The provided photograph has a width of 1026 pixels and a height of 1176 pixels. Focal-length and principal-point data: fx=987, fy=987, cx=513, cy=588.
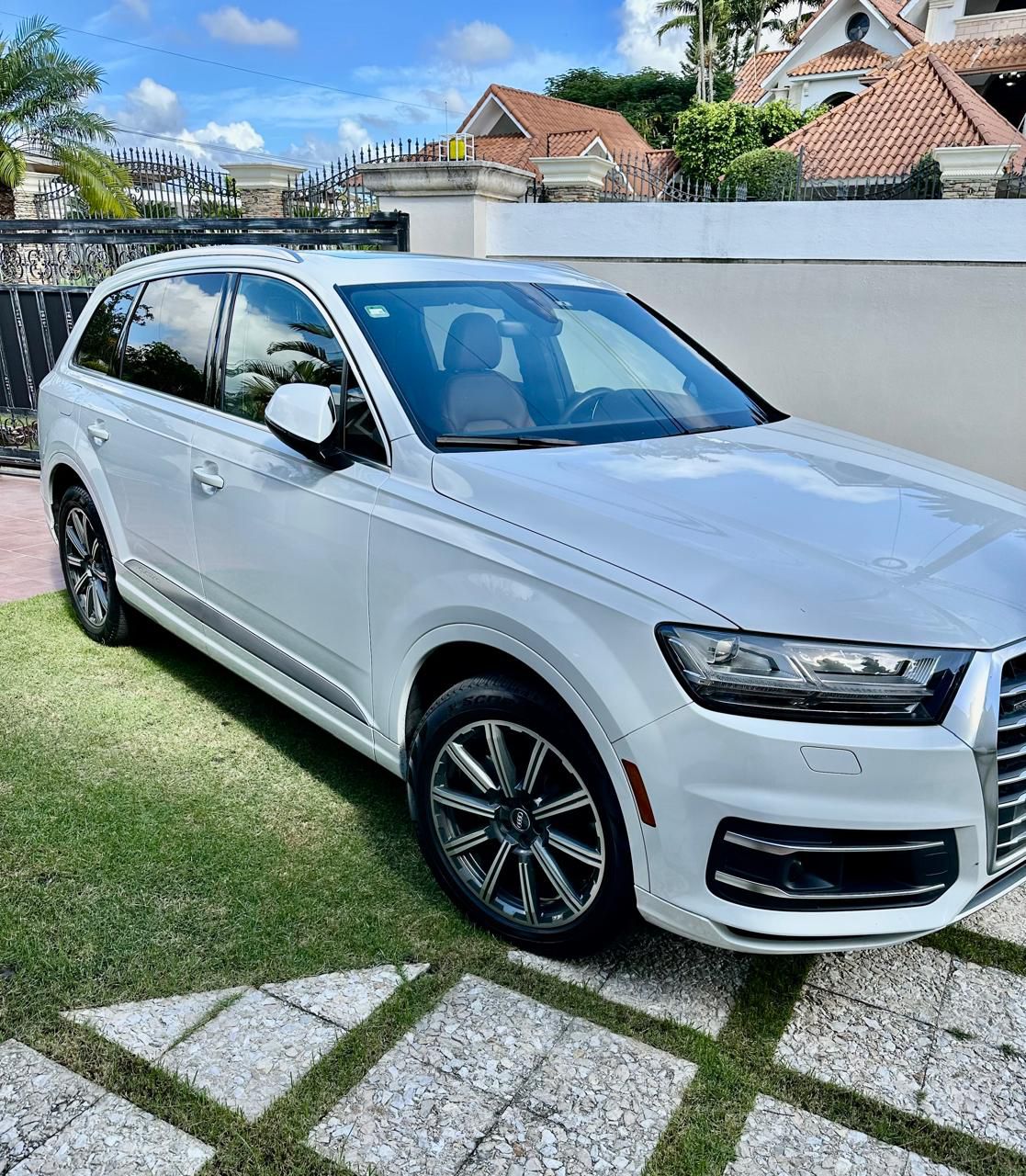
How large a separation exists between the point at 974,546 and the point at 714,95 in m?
65.7

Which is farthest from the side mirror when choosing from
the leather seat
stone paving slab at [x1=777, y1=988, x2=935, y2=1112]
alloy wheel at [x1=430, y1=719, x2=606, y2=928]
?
stone paving slab at [x1=777, y1=988, x2=935, y2=1112]

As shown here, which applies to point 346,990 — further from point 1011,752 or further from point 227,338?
point 227,338

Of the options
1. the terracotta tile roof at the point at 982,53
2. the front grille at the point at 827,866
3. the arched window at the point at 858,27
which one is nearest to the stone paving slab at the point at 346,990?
the front grille at the point at 827,866

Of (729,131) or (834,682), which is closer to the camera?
(834,682)

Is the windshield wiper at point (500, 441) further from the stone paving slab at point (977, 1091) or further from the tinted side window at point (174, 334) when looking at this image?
the stone paving slab at point (977, 1091)

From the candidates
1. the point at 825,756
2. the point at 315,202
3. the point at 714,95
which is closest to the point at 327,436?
the point at 825,756

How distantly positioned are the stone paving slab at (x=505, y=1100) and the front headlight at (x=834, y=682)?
3.04 feet

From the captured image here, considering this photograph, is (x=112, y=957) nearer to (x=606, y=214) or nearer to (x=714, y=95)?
(x=606, y=214)

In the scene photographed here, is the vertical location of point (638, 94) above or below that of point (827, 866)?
above

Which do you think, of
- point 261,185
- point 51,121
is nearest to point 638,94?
point 51,121

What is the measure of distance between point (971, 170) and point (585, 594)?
781 centimetres

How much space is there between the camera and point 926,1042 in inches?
96.4

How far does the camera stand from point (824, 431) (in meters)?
3.61

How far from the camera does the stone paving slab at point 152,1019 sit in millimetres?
2365
